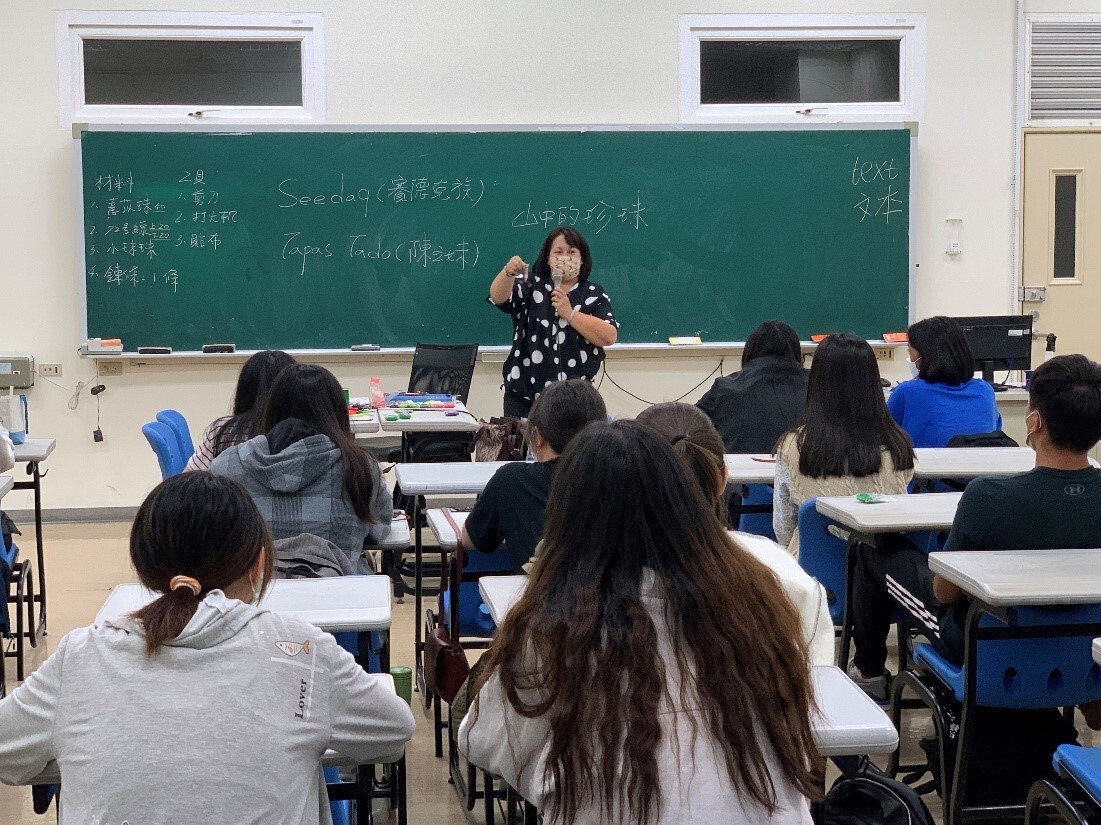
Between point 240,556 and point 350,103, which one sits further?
point 350,103

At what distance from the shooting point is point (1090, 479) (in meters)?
2.77

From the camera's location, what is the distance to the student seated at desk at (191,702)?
149cm

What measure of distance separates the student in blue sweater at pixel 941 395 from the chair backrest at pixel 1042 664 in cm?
198

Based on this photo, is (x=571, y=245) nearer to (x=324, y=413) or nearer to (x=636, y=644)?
(x=324, y=413)

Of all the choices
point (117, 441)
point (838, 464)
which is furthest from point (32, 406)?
point (838, 464)

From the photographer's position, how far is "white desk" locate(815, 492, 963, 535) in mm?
3162

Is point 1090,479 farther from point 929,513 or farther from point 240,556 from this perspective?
point 240,556

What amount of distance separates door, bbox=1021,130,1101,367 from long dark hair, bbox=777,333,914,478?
13.6 feet

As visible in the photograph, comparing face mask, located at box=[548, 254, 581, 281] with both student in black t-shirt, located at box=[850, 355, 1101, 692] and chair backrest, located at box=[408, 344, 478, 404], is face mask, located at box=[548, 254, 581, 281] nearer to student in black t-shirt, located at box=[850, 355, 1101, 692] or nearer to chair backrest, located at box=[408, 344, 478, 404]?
chair backrest, located at box=[408, 344, 478, 404]

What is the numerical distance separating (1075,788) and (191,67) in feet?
19.7

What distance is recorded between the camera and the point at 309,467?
9.80 ft

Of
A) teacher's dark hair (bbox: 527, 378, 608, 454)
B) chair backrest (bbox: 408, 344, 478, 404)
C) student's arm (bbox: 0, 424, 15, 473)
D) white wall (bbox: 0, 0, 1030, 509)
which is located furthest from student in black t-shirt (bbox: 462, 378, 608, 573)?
white wall (bbox: 0, 0, 1030, 509)

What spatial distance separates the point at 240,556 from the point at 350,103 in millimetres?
5511

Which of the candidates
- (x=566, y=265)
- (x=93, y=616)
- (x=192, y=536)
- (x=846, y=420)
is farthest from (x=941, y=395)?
(x=192, y=536)
